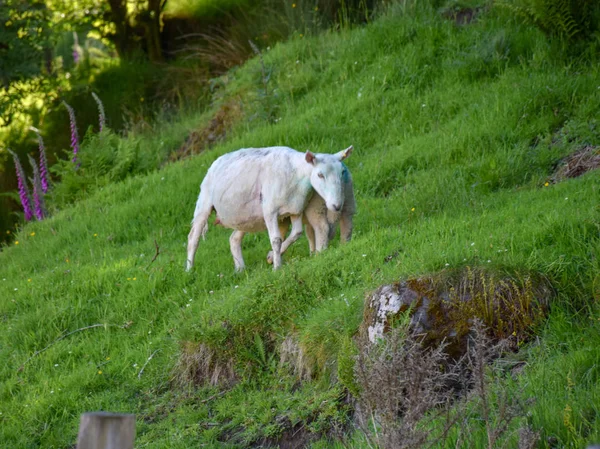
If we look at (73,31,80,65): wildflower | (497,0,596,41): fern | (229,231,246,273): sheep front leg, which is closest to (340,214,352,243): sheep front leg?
(229,231,246,273): sheep front leg

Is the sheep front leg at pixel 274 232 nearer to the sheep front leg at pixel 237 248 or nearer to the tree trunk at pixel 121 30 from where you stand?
the sheep front leg at pixel 237 248

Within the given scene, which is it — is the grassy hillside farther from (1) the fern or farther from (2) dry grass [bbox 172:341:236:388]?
(1) the fern

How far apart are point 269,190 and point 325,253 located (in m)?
0.88

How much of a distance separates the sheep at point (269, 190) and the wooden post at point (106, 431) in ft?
17.0

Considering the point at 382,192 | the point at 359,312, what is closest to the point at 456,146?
the point at 382,192

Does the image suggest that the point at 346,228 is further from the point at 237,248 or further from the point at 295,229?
the point at 237,248

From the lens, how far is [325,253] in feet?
29.9

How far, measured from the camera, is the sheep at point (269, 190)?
355 inches

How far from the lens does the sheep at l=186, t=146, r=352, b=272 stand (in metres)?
9.02

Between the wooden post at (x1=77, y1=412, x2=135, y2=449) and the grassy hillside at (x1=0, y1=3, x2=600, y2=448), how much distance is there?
8.04 ft

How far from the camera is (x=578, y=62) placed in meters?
13.0

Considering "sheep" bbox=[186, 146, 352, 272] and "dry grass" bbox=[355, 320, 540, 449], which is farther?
"sheep" bbox=[186, 146, 352, 272]

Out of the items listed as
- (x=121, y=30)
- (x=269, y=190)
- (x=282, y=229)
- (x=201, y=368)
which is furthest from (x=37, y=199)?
(x=201, y=368)

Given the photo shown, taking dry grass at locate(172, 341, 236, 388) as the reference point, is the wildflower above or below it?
below
